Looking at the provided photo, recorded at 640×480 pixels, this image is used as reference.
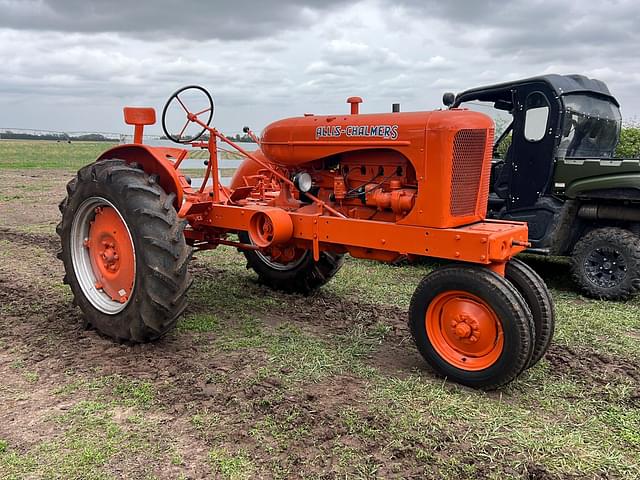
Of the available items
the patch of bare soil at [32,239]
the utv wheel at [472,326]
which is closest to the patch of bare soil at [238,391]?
the utv wheel at [472,326]

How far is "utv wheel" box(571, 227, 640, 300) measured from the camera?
5.83 metres

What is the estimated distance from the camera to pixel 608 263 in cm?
601

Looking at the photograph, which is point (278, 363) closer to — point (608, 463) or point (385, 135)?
point (385, 135)

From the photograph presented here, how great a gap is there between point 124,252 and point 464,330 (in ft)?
8.60

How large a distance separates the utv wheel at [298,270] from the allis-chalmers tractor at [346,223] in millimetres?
801

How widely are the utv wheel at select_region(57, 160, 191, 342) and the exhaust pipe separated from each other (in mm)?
4246

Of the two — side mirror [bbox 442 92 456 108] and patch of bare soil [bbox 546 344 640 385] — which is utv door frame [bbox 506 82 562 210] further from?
patch of bare soil [bbox 546 344 640 385]

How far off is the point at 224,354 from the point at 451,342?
63.3 inches

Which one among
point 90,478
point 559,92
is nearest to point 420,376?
point 90,478

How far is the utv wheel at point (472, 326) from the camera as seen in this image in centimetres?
341

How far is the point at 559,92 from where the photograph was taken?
6176mm

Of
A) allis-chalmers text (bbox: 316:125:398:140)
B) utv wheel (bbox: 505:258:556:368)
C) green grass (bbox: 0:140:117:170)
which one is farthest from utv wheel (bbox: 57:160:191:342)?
green grass (bbox: 0:140:117:170)

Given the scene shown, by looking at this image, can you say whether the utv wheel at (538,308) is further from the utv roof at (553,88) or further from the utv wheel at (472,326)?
the utv roof at (553,88)

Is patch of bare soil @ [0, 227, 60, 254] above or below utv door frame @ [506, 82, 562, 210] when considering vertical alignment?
below
